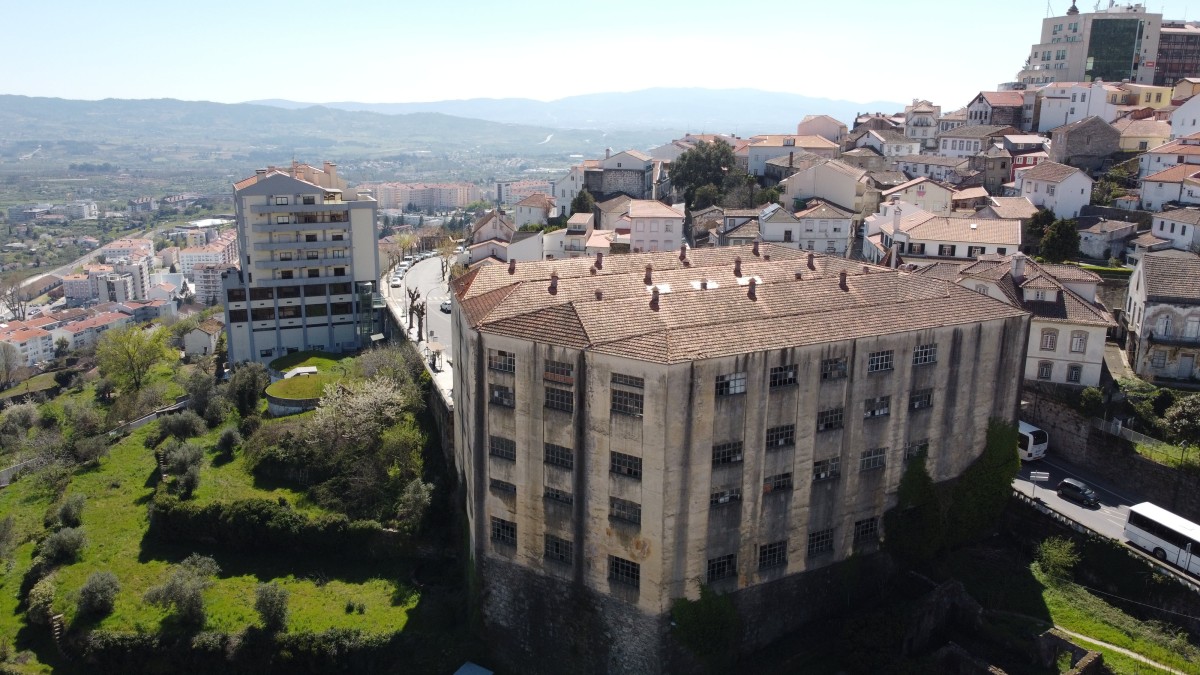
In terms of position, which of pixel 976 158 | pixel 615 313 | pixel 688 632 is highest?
pixel 976 158

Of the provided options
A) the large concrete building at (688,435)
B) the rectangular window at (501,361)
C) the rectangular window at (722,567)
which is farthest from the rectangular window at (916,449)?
the rectangular window at (501,361)

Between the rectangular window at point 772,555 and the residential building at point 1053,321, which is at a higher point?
the residential building at point 1053,321

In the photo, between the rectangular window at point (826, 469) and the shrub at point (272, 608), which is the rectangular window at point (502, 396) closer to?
the rectangular window at point (826, 469)

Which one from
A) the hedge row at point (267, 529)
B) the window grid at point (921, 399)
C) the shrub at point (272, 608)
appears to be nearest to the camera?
the window grid at point (921, 399)

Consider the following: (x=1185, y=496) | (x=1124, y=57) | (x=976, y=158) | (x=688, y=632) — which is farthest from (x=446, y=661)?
(x=1124, y=57)

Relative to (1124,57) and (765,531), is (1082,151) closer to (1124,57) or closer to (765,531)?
(1124,57)

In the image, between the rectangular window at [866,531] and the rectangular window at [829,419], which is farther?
the rectangular window at [866,531]

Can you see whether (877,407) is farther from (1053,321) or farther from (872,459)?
(1053,321)
